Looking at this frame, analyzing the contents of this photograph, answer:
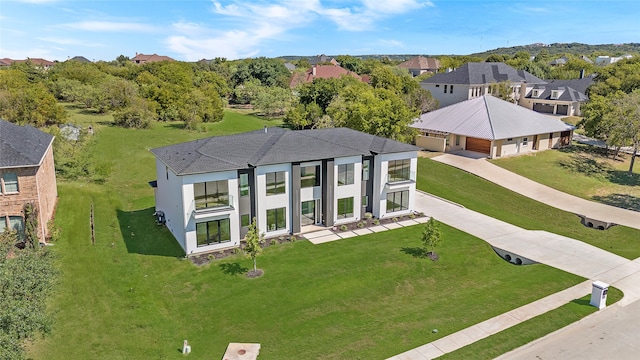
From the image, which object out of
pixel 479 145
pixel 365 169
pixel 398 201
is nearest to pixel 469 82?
pixel 479 145

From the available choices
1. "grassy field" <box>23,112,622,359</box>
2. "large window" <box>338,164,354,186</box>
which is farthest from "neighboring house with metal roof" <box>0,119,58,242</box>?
"large window" <box>338,164,354,186</box>

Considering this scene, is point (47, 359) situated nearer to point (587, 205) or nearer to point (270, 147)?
point (270, 147)

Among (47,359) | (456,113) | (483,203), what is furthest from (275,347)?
(456,113)

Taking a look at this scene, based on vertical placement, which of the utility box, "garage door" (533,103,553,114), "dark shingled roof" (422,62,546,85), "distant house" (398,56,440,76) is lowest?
the utility box

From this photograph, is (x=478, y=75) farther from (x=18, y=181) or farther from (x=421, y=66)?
(x=421, y=66)

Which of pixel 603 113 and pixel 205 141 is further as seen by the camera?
pixel 603 113

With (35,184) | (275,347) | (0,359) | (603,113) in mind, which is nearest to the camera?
(0,359)

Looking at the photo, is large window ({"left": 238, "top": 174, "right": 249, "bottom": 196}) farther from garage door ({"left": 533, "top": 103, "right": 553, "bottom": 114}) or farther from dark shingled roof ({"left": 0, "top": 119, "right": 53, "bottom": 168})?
garage door ({"left": 533, "top": 103, "right": 553, "bottom": 114})
